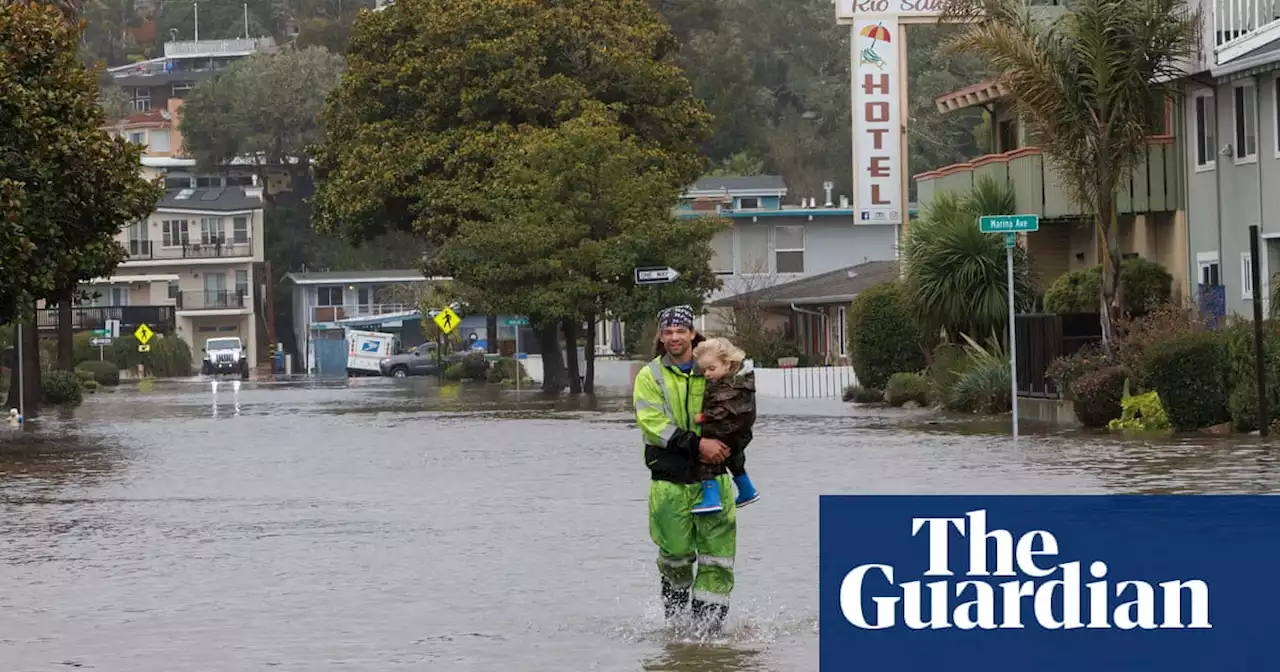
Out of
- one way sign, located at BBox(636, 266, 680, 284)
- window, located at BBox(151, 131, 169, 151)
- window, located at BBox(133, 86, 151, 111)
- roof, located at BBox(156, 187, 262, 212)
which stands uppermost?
window, located at BBox(133, 86, 151, 111)

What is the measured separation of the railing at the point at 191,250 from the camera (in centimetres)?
12612

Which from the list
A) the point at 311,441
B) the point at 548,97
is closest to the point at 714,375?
the point at 311,441

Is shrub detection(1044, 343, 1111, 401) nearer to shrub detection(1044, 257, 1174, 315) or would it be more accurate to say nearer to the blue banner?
shrub detection(1044, 257, 1174, 315)

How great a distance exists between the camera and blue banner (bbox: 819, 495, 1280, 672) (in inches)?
270

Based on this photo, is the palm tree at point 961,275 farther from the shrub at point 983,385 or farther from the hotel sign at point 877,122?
the hotel sign at point 877,122

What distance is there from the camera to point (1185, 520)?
6.98 m

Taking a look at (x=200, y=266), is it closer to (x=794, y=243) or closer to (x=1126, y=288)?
(x=794, y=243)

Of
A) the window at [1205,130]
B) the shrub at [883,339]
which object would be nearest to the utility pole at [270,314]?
the shrub at [883,339]

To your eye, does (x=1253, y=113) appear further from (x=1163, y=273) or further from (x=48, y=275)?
(x=48, y=275)

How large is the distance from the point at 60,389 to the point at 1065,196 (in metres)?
26.8

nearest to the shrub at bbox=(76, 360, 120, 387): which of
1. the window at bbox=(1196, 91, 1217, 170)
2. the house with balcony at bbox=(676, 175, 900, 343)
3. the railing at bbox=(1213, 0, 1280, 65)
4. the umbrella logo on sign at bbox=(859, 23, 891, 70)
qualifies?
the house with balcony at bbox=(676, 175, 900, 343)

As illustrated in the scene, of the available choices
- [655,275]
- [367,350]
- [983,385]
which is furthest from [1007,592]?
[367,350]

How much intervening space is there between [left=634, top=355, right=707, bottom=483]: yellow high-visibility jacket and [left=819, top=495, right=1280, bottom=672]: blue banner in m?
4.41

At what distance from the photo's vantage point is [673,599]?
39.4 feet
